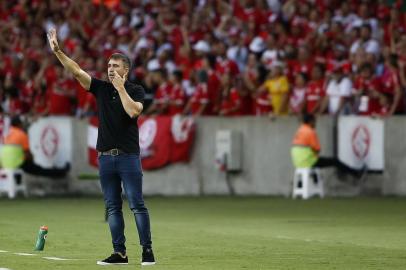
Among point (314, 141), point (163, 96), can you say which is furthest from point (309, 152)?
point (163, 96)

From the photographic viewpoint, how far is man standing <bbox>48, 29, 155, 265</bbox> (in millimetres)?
12422

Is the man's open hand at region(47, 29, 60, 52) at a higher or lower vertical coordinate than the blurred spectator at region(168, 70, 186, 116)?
lower

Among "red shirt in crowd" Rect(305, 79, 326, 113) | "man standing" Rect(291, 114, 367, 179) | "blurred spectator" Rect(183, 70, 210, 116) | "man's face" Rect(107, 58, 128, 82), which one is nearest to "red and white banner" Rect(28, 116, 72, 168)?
"blurred spectator" Rect(183, 70, 210, 116)

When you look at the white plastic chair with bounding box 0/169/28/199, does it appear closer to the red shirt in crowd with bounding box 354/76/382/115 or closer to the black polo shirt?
the red shirt in crowd with bounding box 354/76/382/115

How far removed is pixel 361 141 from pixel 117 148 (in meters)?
14.3

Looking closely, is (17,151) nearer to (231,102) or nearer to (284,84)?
(231,102)

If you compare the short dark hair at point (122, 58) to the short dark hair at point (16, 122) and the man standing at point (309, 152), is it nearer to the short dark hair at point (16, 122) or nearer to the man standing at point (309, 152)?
the man standing at point (309, 152)

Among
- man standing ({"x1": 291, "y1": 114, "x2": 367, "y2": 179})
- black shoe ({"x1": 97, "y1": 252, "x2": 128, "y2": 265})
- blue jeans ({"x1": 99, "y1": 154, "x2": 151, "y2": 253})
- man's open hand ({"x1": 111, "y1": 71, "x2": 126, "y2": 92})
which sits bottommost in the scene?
black shoe ({"x1": 97, "y1": 252, "x2": 128, "y2": 265})

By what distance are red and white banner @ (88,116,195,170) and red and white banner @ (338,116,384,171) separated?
3.47m

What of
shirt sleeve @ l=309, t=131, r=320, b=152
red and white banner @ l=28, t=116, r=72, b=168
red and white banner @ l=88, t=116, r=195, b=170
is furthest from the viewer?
red and white banner @ l=28, t=116, r=72, b=168

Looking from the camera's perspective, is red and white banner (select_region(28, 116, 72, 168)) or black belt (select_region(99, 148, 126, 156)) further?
red and white banner (select_region(28, 116, 72, 168))

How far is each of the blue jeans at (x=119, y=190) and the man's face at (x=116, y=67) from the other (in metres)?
0.83

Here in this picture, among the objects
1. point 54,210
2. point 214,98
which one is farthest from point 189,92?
point 54,210

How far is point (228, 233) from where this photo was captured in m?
17.7
